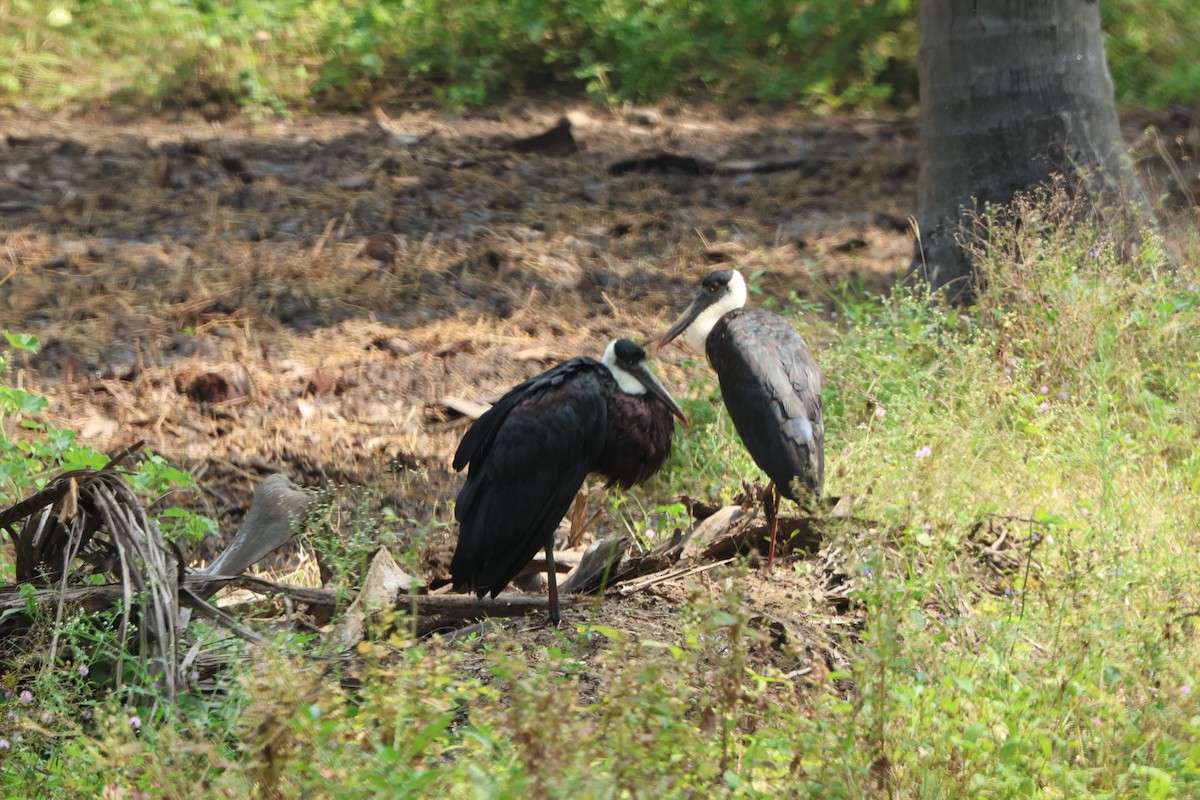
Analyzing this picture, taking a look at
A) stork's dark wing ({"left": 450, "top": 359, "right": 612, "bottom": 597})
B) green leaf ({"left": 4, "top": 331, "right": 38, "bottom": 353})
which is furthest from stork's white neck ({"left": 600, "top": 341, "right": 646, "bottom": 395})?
green leaf ({"left": 4, "top": 331, "right": 38, "bottom": 353})

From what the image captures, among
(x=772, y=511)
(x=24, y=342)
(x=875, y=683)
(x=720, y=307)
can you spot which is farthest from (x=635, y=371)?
(x=24, y=342)

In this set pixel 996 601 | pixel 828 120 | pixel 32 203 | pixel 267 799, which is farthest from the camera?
pixel 828 120

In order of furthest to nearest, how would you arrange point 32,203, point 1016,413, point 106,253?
1. point 32,203
2. point 106,253
3. point 1016,413

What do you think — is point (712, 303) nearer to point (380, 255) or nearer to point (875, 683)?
point (380, 255)

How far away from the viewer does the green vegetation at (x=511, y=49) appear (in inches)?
395

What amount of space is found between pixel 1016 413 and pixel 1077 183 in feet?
5.35

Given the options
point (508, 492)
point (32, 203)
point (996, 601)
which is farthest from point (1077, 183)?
point (32, 203)

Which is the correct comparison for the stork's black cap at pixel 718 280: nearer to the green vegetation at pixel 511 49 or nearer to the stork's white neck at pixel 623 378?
the stork's white neck at pixel 623 378

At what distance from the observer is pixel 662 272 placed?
7.36 metres

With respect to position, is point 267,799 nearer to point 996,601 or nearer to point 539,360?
point 996,601

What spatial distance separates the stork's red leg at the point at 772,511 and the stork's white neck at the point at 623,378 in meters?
0.57

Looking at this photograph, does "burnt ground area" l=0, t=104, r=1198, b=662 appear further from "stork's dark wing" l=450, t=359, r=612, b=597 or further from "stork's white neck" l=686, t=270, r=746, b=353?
"stork's dark wing" l=450, t=359, r=612, b=597

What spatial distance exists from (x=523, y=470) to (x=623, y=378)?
53 centimetres

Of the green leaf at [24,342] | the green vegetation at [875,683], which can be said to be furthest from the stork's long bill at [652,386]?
the green leaf at [24,342]
